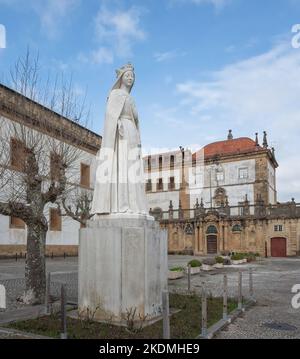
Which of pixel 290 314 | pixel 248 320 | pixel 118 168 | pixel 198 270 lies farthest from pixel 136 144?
pixel 198 270

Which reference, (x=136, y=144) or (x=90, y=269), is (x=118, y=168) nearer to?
(x=136, y=144)

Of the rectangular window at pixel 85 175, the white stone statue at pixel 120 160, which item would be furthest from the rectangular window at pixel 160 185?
the white stone statue at pixel 120 160

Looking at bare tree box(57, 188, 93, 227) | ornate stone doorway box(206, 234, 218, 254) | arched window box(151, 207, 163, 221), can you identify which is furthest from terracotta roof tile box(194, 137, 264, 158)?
bare tree box(57, 188, 93, 227)

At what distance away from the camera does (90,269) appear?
20.5 feet

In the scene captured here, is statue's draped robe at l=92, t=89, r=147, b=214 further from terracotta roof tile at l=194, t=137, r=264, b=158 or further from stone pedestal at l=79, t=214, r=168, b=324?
terracotta roof tile at l=194, t=137, r=264, b=158

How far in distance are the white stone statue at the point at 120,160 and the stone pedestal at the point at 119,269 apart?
0.28 meters

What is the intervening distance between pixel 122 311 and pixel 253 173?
44.9 m

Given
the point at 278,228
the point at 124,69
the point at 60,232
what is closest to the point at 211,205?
the point at 278,228

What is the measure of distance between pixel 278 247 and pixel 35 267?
35972mm

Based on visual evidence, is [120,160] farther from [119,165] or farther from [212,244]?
[212,244]

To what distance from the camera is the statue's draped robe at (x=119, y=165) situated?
6.55m

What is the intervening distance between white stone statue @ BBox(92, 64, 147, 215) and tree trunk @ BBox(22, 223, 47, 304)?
3321mm

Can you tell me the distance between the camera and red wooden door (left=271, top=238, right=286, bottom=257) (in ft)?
133

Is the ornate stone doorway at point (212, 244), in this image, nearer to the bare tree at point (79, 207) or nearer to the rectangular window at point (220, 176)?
the rectangular window at point (220, 176)
